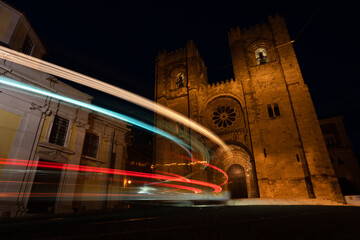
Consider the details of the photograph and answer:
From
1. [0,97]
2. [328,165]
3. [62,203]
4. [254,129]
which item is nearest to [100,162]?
[62,203]

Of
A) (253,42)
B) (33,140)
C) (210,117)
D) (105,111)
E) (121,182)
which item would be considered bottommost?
(121,182)

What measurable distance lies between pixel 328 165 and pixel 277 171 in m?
3.78

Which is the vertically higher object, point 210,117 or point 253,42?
point 253,42

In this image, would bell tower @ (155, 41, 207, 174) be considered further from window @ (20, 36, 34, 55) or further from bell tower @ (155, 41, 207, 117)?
window @ (20, 36, 34, 55)

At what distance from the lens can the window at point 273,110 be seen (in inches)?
739

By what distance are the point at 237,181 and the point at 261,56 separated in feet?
47.7

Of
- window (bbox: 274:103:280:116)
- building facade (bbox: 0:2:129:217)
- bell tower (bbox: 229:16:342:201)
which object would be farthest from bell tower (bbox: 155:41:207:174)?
window (bbox: 274:103:280:116)

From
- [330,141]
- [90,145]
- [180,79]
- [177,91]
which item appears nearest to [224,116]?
[177,91]

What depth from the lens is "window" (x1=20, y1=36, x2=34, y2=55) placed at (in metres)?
14.9

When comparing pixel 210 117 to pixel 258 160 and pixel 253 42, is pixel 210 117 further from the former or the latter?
pixel 253 42

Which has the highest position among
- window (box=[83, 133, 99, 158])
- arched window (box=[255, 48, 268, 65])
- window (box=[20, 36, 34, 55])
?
arched window (box=[255, 48, 268, 65])

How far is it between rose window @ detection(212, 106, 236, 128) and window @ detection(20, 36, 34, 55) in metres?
18.3

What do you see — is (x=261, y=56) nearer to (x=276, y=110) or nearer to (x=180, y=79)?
(x=276, y=110)

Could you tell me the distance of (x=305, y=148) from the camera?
16.4 m
